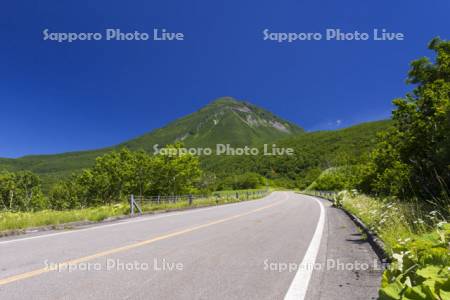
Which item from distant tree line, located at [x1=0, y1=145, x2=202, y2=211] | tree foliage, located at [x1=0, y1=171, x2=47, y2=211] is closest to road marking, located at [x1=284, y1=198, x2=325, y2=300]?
distant tree line, located at [x1=0, y1=145, x2=202, y2=211]

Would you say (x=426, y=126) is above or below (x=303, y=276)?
above

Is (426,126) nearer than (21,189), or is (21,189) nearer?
(426,126)

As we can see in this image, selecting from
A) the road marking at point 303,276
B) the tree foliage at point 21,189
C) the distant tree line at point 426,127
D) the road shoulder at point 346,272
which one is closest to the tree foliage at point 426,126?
the distant tree line at point 426,127

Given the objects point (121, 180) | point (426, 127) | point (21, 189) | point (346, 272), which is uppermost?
point (426, 127)

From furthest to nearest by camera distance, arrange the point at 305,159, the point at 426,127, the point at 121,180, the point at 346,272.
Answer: the point at 305,159 → the point at 121,180 → the point at 426,127 → the point at 346,272

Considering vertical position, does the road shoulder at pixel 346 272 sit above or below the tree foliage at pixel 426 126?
below

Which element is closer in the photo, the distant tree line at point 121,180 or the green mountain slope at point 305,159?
the distant tree line at point 121,180

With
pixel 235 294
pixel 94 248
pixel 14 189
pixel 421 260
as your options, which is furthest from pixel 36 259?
pixel 14 189

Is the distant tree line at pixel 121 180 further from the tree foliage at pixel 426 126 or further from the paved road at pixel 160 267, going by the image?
the paved road at pixel 160 267

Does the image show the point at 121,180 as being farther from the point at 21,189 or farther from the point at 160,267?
the point at 160,267

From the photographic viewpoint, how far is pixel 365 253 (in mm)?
6844

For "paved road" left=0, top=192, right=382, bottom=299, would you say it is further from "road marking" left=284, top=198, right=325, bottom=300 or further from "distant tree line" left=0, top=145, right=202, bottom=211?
"distant tree line" left=0, top=145, right=202, bottom=211

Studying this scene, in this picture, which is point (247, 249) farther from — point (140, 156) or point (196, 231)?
point (140, 156)

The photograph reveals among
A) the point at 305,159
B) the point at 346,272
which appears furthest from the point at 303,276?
the point at 305,159
